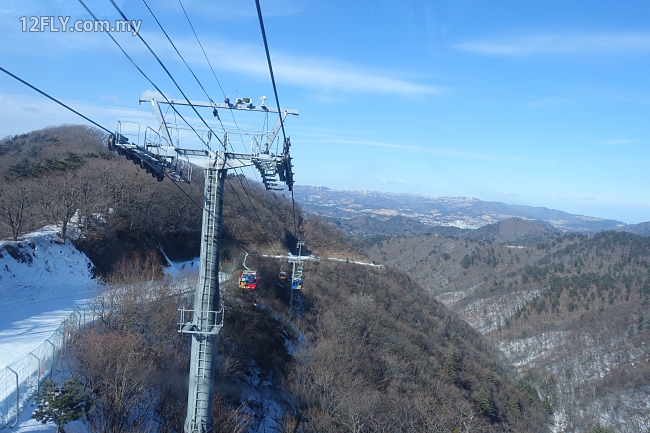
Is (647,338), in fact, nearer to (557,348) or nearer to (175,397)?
(557,348)

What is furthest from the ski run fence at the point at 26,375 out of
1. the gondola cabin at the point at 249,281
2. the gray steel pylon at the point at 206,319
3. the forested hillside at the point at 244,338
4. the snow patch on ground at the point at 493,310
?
the snow patch on ground at the point at 493,310

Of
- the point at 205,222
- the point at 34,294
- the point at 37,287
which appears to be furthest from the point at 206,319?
the point at 37,287

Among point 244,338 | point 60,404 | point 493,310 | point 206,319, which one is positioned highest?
point 206,319

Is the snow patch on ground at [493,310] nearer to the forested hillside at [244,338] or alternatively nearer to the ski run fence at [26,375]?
the forested hillside at [244,338]

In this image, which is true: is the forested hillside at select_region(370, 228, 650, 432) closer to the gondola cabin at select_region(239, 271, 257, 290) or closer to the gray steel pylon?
the gondola cabin at select_region(239, 271, 257, 290)

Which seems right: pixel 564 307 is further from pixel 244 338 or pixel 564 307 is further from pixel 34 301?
pixel 34 301
